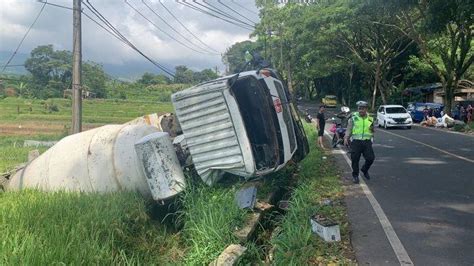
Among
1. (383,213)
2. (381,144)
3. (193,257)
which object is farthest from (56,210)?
(381,144)

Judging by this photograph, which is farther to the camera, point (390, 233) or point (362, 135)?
point (362, 135)

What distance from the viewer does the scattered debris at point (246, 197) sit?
6.78 m

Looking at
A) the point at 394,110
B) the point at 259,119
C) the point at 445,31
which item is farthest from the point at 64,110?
the point at 259,119

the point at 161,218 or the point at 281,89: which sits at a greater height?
the point at 281,89

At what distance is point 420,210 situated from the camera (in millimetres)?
7250

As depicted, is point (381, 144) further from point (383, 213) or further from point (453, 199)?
point (383, 213)

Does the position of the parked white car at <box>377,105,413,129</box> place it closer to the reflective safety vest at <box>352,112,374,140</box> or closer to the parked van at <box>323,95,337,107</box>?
the reflective safety vest at <box>352,112,374,140</box>

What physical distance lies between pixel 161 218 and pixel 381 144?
39.7 ft

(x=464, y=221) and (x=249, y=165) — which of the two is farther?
(x=249, y=165)

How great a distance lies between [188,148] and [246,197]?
1702 mm

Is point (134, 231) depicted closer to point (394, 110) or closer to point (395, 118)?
point (395, 118)

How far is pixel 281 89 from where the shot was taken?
9.56 meters

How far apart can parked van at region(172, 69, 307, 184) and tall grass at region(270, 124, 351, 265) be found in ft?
2.95

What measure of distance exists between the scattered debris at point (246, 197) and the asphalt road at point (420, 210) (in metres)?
1.48
